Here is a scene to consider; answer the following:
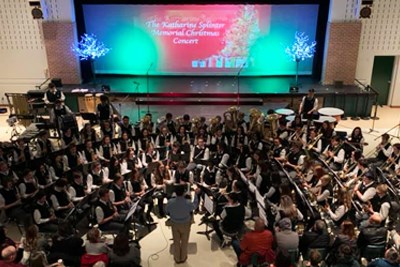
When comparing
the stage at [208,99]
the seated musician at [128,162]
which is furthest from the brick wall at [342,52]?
the seated musician at [128,162]

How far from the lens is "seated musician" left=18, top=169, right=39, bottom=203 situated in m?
7.77

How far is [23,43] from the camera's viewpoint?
593 inches

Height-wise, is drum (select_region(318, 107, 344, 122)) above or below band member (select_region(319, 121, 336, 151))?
below

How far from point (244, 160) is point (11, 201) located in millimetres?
4553

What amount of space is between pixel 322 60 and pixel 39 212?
460 inches

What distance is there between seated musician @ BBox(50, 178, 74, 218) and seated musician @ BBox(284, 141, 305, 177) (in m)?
4.48

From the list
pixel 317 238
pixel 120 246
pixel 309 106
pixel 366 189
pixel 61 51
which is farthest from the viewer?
pixel 61 51

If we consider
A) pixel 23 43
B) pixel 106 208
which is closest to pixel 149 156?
pixel 106 208

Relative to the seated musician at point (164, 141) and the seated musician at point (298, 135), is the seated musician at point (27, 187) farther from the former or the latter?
the seated musician at point (298, 135)

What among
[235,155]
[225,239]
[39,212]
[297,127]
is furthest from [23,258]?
[297,127]

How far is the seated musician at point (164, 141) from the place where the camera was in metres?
9.91

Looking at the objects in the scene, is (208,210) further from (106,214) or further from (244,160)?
(244,160)

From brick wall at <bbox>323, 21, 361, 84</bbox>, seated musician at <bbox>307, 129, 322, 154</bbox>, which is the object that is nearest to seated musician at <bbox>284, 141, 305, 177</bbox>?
seated musician at <bbox>307, 129, 322, 154</bbox>

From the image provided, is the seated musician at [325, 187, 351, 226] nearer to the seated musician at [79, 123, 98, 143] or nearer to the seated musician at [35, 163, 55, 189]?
the seated musician at [35, 163, 55, 189]
